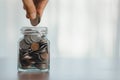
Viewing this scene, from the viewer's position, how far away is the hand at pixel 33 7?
104cm

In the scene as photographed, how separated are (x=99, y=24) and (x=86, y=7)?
20 cm

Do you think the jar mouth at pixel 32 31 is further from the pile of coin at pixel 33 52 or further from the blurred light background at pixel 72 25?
the blurred light background at pixel 72 25

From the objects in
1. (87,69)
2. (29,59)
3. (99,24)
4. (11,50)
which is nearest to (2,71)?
(29,59)

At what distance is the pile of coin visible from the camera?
0.98 metres

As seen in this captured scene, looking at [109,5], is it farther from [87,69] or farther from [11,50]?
[87,69]

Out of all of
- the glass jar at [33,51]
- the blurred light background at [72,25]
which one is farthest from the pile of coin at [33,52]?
the blurred light background at [72,25]

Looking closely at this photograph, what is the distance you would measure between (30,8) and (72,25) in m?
1.48

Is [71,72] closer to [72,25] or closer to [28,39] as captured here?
[28,39]

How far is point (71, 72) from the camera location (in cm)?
97

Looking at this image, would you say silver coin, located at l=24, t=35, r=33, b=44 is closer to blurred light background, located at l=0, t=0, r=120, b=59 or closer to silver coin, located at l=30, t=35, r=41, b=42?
silver coin, located at l=30, t=35, r=41, b=42

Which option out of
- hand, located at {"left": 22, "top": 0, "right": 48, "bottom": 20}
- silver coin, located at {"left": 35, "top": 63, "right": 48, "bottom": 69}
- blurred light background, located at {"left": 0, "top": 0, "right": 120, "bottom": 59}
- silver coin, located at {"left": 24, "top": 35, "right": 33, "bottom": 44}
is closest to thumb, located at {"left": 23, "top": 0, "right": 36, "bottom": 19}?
hand, located at {"left": 22, "top": 0, "right": 48, "bottom": 20}

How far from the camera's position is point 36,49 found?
0.99 m

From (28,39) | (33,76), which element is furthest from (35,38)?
(33,76)

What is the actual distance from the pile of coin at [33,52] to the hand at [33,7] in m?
0.10
